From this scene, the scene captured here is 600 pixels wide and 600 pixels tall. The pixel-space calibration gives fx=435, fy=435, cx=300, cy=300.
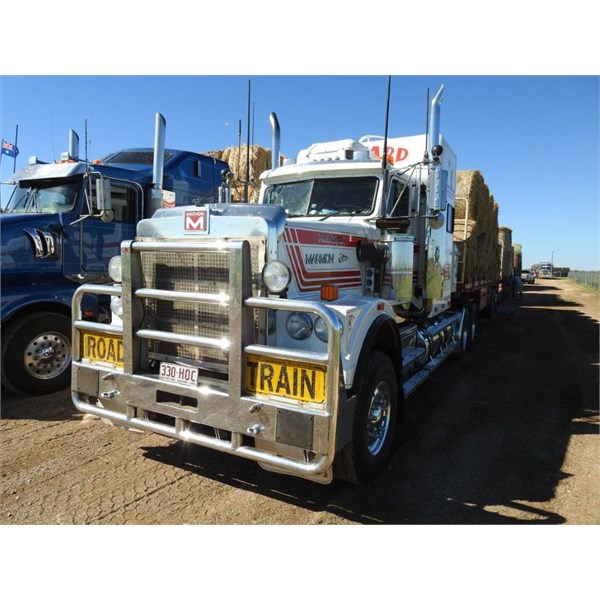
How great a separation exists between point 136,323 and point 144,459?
4.53ft

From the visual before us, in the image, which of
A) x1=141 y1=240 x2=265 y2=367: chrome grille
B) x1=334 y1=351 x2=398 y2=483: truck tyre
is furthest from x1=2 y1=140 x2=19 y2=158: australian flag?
x1=334 y1=351 x2=398 y2=483: truck tyre

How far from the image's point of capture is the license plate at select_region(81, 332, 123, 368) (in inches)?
133

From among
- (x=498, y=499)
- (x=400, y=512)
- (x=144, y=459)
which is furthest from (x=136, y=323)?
(x=498, y=499)

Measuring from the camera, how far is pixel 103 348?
3.46m

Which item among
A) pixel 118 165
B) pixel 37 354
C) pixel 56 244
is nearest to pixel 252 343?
pixel 37 354

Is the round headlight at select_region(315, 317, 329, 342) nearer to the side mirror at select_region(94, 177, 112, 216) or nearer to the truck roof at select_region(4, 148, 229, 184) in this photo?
the side mirror at select_region(94, 177, 112, 216)

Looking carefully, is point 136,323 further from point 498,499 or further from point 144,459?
point 498,499

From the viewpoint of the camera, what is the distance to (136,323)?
3.23 m

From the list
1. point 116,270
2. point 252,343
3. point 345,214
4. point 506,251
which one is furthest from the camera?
point 506,251

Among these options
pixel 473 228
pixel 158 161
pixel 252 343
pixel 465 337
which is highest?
pixel 158 161

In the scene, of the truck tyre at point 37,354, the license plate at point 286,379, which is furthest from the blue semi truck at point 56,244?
the license plate at point 286,379

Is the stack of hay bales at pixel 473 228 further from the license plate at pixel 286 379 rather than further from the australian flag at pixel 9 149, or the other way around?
the australian flag at pixel 9 149

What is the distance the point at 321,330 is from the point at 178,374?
103cm

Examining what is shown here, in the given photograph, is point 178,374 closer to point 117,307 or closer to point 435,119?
point 117,307
